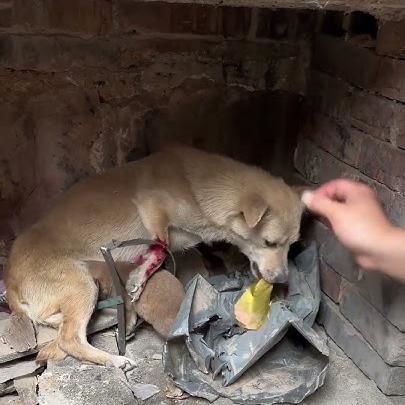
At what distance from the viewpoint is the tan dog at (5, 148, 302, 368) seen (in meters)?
2.18

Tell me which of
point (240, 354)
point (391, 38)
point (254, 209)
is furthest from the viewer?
point (254, 209)

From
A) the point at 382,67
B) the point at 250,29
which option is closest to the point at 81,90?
the point at 250,29

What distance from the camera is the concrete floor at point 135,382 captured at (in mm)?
1960

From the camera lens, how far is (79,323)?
2152mm

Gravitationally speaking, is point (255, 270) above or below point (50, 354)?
above

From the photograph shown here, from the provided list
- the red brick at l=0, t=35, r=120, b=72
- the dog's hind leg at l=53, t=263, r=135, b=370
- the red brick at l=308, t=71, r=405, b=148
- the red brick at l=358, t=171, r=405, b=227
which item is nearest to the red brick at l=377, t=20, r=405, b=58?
the red brick at l=308, t=71, r=405, b=148

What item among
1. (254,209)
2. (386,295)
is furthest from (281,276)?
(386,295)

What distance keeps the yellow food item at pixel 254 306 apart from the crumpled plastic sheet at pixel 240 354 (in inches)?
1.2

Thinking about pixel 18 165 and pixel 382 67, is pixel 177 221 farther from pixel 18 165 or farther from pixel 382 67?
pixel 382 67

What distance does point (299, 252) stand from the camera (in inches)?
103

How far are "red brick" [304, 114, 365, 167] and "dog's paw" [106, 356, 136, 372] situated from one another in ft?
3.49

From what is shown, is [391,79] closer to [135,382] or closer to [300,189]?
[300,189]

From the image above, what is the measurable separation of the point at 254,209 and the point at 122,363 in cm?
71

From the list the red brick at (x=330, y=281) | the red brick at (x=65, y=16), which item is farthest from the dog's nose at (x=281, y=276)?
the red brick at (x=65, y=16)
